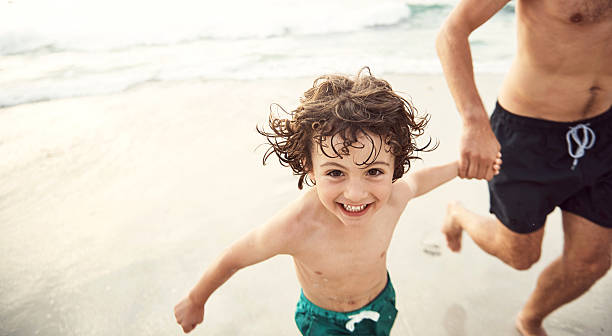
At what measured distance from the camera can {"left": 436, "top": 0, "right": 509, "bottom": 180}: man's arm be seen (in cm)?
185

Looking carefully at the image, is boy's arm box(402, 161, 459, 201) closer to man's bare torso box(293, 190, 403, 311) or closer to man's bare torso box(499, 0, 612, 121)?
man's bare torso box(293, 190, 403, 311)

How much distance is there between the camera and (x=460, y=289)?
2.56m

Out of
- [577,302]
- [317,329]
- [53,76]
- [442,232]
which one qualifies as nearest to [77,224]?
[317,329]

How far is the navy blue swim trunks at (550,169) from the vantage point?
6.57 feet

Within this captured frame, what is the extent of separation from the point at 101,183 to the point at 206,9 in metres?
6.48

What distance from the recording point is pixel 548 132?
2070mm

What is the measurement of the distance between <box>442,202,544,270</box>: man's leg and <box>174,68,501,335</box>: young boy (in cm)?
66

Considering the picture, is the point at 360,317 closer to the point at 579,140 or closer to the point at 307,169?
the point at 307,169

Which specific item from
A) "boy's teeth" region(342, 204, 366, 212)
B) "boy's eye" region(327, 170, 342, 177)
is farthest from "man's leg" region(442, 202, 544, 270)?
"boy's eye" region(327, 170, 342, 177)

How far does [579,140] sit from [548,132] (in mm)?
134

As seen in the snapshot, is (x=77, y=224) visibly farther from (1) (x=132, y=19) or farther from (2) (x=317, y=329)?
(1) (x=132, y=19)

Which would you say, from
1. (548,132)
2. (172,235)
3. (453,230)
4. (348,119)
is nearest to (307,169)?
(348,119)

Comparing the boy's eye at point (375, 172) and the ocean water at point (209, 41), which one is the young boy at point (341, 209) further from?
the ocean water at point (209, 41)

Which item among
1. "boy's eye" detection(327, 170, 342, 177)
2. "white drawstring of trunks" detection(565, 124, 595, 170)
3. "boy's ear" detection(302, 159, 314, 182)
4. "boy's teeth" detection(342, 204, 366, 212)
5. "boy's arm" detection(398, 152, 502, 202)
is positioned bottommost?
"boy's arm" detection(398, 152, 502, 202)
